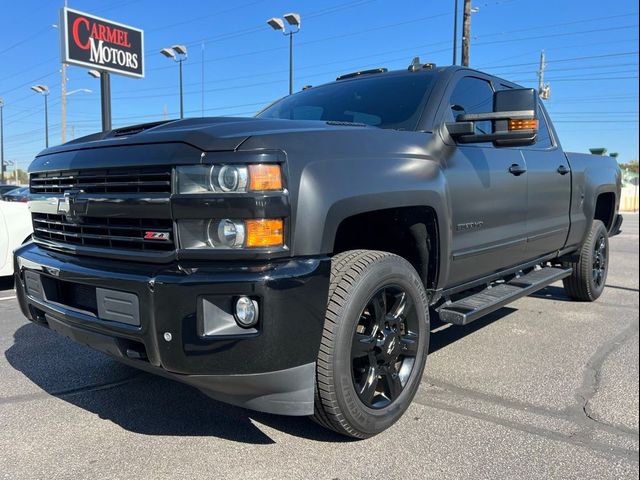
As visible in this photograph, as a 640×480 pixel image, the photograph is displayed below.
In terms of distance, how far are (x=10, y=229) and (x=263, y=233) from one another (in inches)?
206

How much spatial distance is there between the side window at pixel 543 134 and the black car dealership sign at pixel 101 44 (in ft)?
39.5

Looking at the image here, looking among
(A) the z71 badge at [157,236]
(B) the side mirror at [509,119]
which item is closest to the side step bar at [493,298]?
Result: (B) the side mirror at [509,119]

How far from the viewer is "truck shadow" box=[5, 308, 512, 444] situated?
2.76 metres

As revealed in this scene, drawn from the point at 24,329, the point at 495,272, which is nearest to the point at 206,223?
the point at 495,272

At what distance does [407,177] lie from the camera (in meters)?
2.79

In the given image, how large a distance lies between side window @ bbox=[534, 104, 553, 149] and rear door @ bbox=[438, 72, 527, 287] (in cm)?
75

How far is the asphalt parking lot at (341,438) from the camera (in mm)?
2389

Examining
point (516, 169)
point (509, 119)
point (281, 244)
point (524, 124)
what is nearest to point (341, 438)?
point (281, 244)

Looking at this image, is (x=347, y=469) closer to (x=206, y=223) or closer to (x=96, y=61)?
(x=206, y=223)

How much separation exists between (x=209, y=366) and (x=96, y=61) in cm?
1363

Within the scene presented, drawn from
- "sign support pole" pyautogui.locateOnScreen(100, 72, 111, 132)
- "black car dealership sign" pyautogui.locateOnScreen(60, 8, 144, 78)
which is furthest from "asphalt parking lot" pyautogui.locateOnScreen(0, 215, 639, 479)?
"black car dealership sign" pyautogui.locateOnScreen(60, 8, 144, 78)

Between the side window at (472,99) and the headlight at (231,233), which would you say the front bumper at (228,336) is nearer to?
the headlight at (231,233)

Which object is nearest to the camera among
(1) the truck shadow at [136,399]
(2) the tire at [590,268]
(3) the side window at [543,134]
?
(1) the truck shadow at [136,399]

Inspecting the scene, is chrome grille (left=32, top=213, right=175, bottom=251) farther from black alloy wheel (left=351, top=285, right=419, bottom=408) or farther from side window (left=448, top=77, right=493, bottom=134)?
side window (left=448, top=77, right=493, bottom=134)
